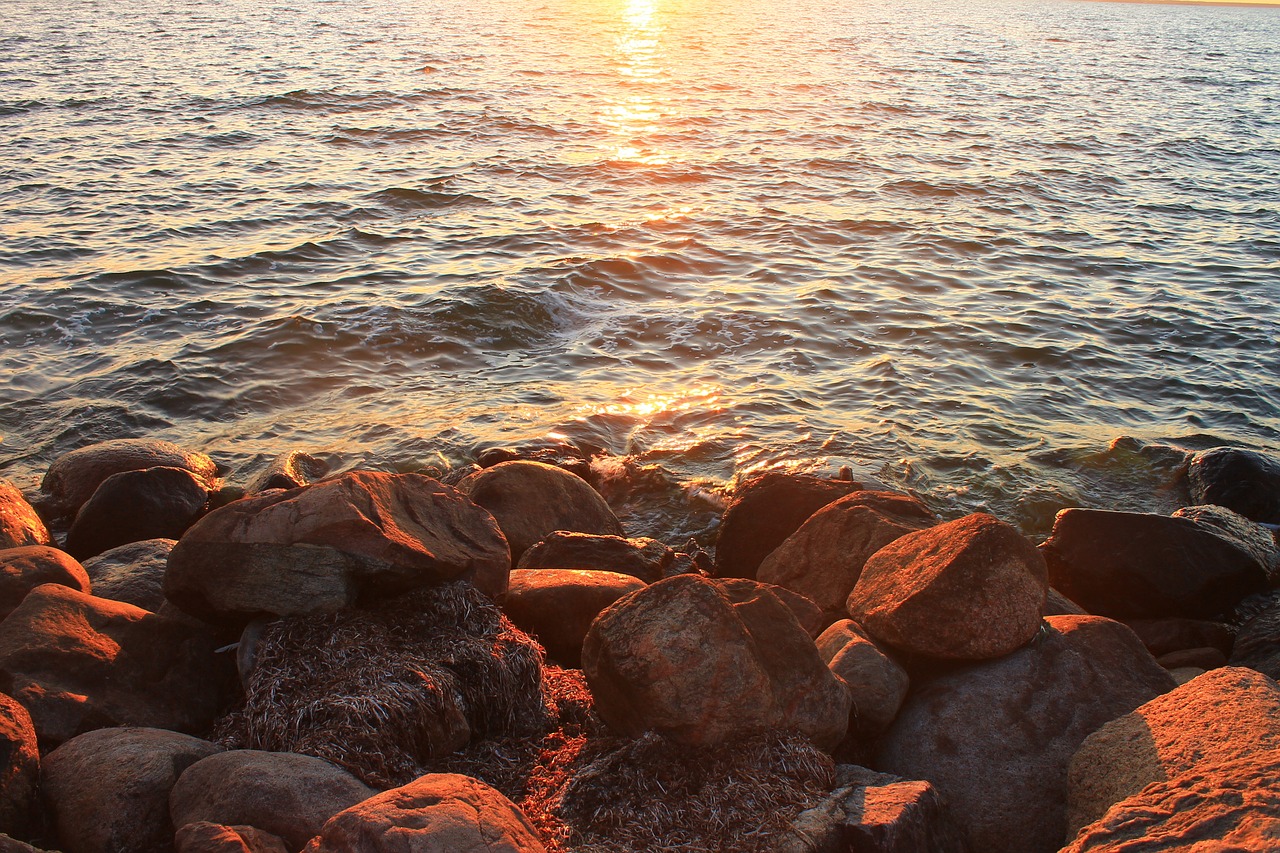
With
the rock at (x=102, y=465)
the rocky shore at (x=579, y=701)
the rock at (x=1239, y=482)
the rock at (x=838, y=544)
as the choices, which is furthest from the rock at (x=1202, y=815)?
the rock at (x=102, y=465)

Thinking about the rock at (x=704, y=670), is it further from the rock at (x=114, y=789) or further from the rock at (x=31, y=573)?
the rock at (x=31, y=573)

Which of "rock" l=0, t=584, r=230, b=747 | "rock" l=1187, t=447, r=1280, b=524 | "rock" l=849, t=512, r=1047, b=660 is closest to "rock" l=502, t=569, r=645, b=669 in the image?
"rock" l=849, t=512, r=1047, b=660

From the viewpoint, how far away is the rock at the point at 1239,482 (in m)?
7.99

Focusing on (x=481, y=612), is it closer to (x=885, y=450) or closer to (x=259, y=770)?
(x=259, y=770)

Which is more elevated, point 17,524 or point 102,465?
point 17,524

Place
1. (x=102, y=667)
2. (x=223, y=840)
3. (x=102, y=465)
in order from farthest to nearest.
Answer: (x=102, y=465)
(x=102, y=667)
(x=223, y=840)

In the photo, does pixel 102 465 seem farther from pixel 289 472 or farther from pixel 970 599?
pixel 970 599

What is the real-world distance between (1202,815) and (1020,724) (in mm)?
1347

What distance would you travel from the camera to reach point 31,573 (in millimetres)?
5211

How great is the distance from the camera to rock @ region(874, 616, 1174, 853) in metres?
4.40

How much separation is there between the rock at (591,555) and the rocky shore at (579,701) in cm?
50

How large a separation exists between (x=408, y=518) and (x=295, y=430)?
431 cm

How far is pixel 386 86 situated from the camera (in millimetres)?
25719

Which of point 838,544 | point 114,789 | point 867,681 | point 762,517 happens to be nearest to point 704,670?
point 867,681
